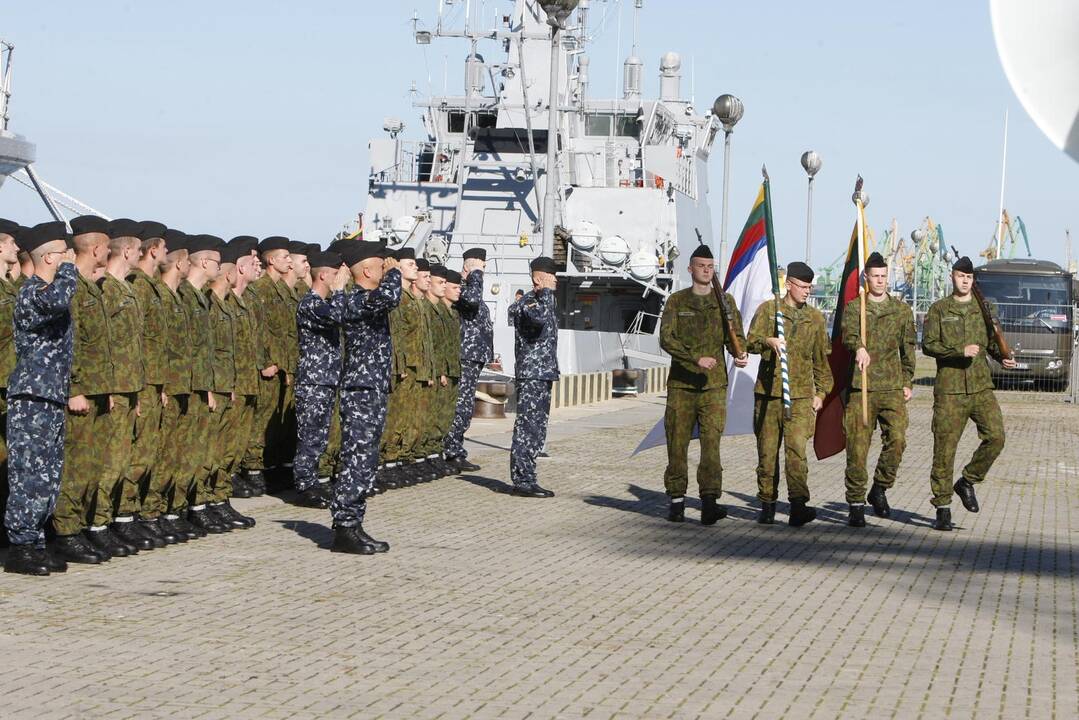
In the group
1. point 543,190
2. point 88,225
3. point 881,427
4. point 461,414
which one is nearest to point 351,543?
point 88,225

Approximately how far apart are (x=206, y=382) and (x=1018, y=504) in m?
6.93

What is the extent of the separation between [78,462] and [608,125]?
32.5m

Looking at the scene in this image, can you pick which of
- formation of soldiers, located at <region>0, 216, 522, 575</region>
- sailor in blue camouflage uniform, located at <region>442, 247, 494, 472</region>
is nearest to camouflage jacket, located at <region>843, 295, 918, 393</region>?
formation of soldiers, located at <region>0, 216, 522, 575</region>

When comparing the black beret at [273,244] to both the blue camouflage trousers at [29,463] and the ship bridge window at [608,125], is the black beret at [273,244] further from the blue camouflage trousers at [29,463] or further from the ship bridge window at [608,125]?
the ship bridge window at [608,125]

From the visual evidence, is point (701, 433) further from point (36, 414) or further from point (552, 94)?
point (552, 94)

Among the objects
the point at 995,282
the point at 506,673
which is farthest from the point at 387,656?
the point at 995,282

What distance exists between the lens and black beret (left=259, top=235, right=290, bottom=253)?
41.1 ft

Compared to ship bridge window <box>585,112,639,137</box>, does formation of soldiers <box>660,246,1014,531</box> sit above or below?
below

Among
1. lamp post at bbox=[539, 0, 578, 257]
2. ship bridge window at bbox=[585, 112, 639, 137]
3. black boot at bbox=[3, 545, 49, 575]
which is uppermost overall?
ship bridge window at bbox=[585, 112, 639, 137]

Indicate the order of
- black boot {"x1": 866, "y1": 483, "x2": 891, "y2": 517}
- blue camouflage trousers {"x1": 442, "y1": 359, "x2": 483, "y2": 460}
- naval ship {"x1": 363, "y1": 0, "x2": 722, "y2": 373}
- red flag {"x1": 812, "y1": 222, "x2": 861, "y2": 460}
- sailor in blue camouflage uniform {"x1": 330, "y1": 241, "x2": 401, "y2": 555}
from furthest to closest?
naval ship {"x1": 363, "y1": 0, "x2": 722, "y2": 373}
blue camouflage trousers {"x1": 442, "y1": 359, "x2": 483, "y2": 460}
black boot {"x1": 866, "y1": 483, "x2": 891, "y2": 517}
red flag {"x1": 812, "y1": 222, "x2": 861, "y2": 460}
sailor in blue camouflage uniform {"x1": 330, "y1": 241, "x2": 401, "y2": 555}

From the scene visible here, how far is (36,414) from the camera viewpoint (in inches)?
322

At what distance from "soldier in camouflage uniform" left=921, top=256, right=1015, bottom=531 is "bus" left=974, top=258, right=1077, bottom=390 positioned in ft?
78.5

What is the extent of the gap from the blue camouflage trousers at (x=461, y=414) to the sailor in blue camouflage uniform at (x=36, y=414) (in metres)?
→ 7.11

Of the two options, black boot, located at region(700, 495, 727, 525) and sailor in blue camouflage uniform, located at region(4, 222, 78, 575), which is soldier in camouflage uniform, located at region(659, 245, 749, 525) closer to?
black boot, located at region(700, 495, 727, 525)
